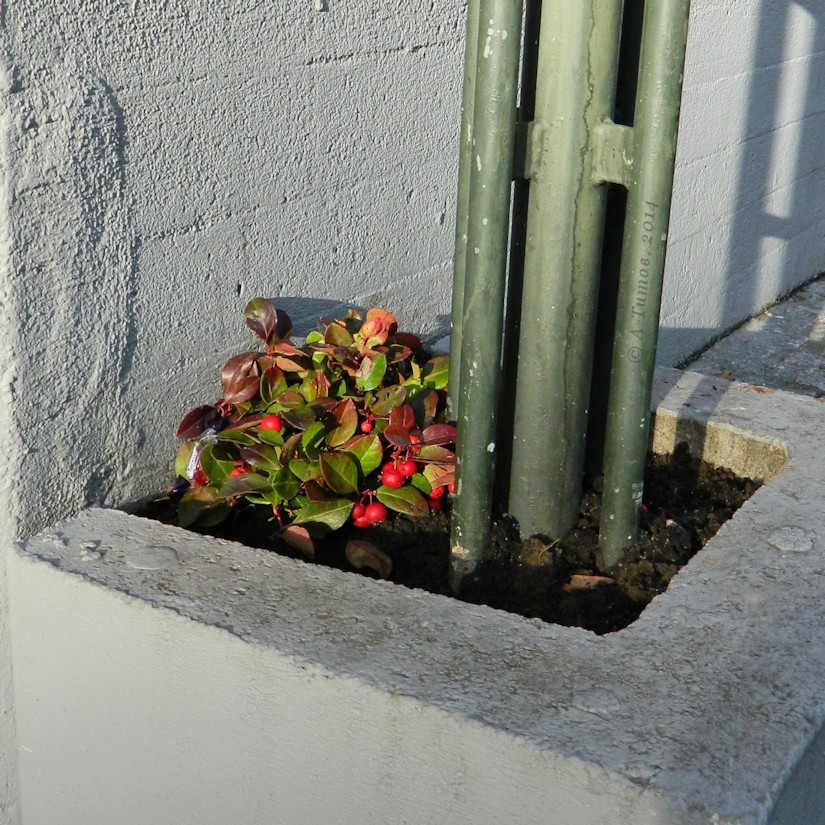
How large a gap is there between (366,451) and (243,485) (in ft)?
0.79

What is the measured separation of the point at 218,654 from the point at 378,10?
164cm

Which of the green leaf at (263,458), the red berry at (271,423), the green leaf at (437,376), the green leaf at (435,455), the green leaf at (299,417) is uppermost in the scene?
the green leaf at (299,417)

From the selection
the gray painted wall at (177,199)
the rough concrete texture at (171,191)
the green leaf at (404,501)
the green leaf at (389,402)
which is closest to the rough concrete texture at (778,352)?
the gray painted wall at (177,199)

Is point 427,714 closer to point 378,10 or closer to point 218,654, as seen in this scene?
point 218,654

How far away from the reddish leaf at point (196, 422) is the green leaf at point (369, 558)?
0.41m

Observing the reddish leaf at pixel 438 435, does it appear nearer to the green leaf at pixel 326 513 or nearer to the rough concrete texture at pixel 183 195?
the green leaf at pixel 326 513

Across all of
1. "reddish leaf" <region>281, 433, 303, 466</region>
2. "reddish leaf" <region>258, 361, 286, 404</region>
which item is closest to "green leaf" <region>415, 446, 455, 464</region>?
"reddish leaf" <region>281, 433, 303, 466</region>

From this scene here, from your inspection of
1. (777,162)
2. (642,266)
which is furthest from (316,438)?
(777,162)

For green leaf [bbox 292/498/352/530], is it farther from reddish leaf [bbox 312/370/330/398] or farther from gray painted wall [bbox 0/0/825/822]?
gray painted wall [bbox 0/0/825/822]

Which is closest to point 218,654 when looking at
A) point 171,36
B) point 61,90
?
point 61,90

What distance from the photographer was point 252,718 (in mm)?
1765

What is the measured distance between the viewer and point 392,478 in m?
2.26

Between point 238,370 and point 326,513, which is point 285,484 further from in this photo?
point 238,370

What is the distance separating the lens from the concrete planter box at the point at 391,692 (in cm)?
152
